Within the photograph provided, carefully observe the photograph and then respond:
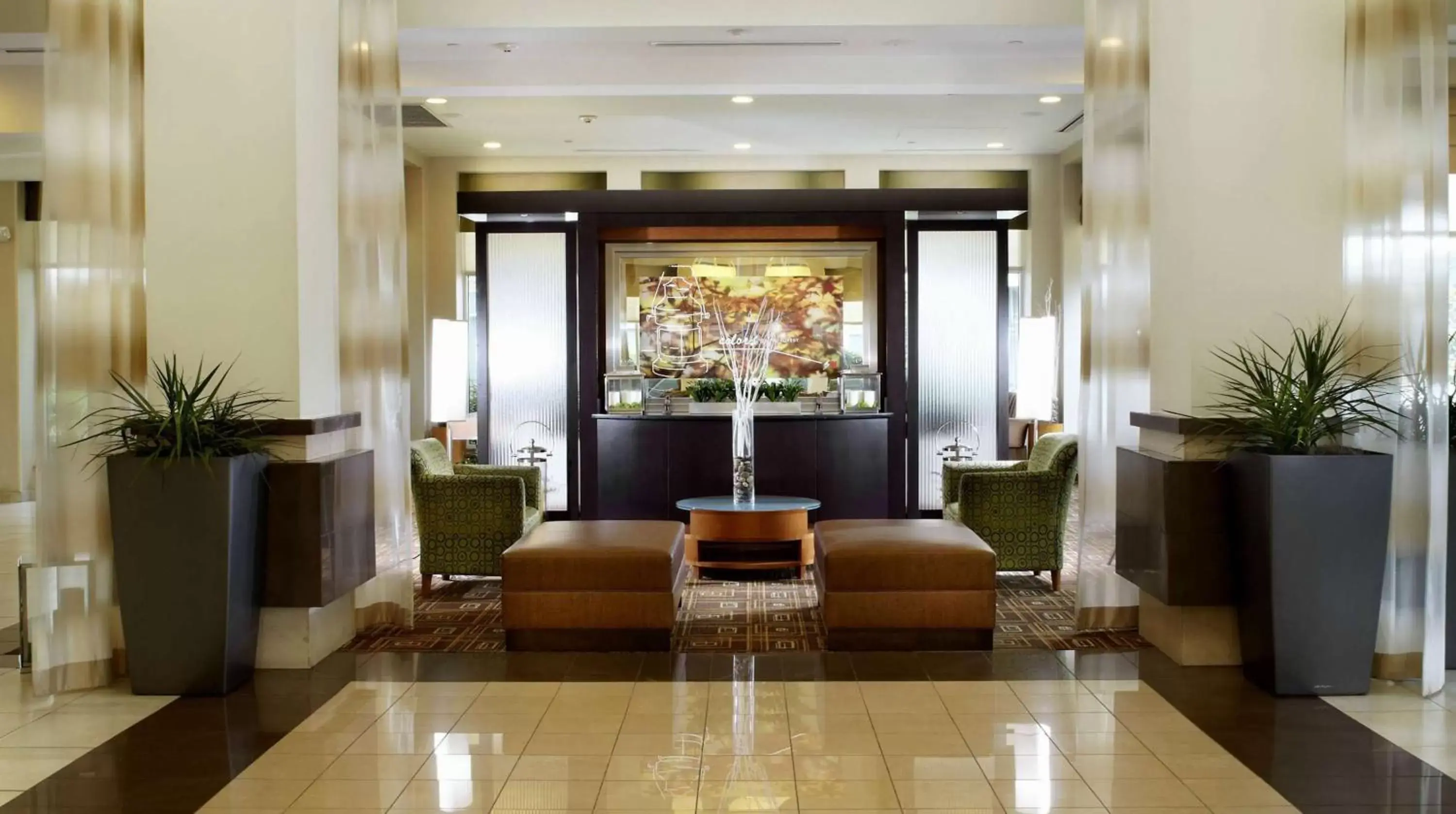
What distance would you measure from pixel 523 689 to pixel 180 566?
137cm

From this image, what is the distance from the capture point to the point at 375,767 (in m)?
3.83

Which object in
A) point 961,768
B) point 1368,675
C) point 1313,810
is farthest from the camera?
point 1368,675

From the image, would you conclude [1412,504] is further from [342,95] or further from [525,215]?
[525,215]

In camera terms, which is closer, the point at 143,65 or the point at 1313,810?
the point at 1313,810

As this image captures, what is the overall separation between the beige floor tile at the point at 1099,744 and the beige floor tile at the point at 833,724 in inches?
24.8

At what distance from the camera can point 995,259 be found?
33.3 ft

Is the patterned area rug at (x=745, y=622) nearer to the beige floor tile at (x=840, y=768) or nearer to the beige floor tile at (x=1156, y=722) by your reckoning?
the beige floor tile at (x=1156, y=722)

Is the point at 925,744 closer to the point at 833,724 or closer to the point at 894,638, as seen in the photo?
the point at 833,724

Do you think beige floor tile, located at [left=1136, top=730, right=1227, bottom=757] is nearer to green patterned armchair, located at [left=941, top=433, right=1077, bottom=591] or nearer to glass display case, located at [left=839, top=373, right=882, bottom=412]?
green patterned armchair, located at [left=941, top=433, right=1077, bottom=591]

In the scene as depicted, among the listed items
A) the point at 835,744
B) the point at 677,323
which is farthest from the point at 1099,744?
the point at 677,323

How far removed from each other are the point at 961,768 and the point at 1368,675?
186 cm

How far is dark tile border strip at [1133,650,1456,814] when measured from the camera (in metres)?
3.49

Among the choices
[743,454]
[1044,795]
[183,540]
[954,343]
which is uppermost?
[954,343]

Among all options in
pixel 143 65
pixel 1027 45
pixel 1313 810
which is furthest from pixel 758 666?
pixel 1027 45
